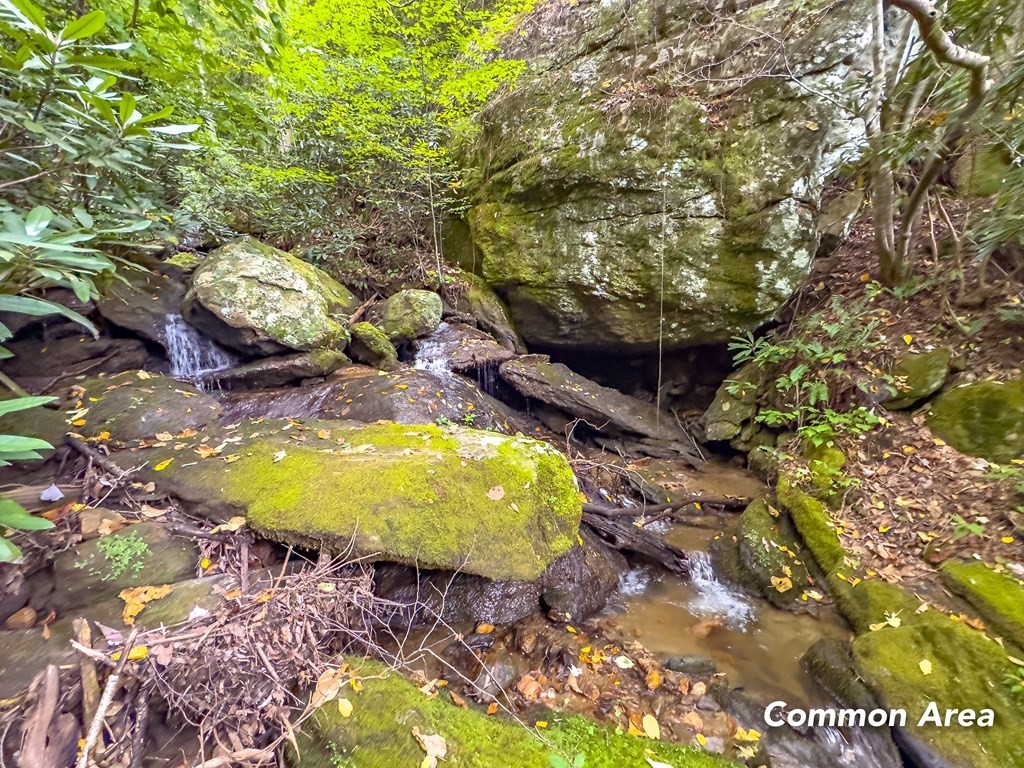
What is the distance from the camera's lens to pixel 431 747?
2.03 metres

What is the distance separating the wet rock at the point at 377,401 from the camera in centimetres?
541

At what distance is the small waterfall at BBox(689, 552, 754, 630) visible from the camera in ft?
13.4

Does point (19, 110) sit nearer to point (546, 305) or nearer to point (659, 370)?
point (546, 305)

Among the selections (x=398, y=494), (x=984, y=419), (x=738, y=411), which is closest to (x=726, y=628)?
(x=398, y=494)

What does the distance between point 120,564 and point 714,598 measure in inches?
193

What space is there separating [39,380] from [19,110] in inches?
149

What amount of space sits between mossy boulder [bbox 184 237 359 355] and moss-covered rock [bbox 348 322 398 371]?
21 centimetres

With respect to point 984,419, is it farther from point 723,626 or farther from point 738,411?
point 723,626

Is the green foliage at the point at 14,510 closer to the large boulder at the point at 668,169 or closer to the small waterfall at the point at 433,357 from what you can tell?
the small waterfall at the point at 433,357

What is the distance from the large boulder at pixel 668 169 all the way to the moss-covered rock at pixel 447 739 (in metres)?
6.12

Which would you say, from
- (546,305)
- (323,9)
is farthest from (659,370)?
(323,9)

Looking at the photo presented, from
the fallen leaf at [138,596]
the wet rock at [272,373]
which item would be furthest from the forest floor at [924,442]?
the wet rock at [272,373]

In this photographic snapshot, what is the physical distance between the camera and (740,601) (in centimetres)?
430

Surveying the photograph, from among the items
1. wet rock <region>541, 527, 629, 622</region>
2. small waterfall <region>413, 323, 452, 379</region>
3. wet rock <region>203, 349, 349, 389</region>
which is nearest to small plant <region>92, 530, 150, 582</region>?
wet rock <region>541, 527, 629, 622</region>
